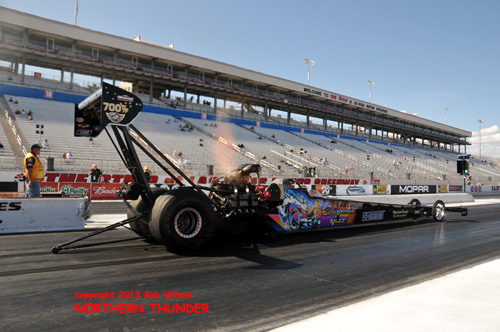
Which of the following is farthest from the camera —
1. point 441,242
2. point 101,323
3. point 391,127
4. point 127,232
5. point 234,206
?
point 391,127

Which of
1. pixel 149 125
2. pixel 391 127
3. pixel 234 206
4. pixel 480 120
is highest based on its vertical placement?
pixel 480 120

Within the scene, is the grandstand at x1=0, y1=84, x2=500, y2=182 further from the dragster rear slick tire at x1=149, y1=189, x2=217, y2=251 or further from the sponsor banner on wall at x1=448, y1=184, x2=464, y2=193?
the dragster rear slick tire at x1=149, y1=189, x2=217, y2=251

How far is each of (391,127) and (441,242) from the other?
69334 mm

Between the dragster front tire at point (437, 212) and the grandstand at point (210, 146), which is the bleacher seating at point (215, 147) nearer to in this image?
the grandstand at point (210, 146)

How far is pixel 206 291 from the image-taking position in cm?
362

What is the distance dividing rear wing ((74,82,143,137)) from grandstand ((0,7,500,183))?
11.9m

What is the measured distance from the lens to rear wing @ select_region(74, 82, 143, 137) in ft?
15.3

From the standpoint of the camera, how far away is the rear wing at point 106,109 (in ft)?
15.3

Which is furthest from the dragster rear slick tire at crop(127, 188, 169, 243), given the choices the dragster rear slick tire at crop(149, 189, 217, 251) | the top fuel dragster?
the dragster rear slick tire at crop(149, 189, 217, 251)

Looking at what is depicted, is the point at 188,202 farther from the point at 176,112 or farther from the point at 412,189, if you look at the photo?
the point at 176,112

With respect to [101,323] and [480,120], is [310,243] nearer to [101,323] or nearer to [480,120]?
[101,323]

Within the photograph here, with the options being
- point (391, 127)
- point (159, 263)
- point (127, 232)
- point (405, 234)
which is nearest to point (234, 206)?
point (159, 263)

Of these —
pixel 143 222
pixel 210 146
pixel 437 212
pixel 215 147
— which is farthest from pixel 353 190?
pixel 143 222

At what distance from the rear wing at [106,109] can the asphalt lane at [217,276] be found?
201cm
